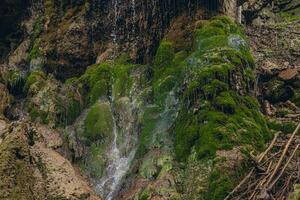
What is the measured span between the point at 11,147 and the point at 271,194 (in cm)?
967

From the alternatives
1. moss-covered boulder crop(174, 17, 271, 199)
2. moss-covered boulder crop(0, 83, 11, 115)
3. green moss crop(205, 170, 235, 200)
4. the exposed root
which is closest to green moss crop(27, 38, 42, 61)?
moss-covered boulder crop(0, 83, 11, 115)

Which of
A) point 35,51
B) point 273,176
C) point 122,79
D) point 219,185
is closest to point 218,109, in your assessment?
point 219,185

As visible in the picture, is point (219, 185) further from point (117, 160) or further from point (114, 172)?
point (117, 160)

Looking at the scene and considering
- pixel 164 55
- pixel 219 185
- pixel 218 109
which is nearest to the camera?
pixel 219 185

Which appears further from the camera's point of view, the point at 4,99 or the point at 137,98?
the point at 4,99

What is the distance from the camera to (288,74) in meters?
36.9

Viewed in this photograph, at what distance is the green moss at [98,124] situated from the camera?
3722cm

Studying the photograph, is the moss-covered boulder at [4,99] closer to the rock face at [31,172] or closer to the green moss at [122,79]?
the green moss at [122,79]

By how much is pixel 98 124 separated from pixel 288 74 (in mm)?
10812

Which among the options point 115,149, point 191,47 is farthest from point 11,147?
point 191,47

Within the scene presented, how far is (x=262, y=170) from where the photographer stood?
26734 millimetres

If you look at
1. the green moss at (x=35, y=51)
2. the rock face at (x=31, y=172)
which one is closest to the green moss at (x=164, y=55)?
the green moss at (x=35, y=51)

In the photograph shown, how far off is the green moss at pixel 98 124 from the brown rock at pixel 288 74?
32.2ft

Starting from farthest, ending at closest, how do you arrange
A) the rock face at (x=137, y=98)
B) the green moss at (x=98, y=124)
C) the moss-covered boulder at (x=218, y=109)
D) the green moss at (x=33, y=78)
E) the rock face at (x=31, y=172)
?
the green moss at (x=33, y=78) < the green moss at (x=98, y=124) < the moss-covered boulder at (x=218, y=109) < the rock face at (x=137, y=98) < the rock face at (x=31, y=172)
